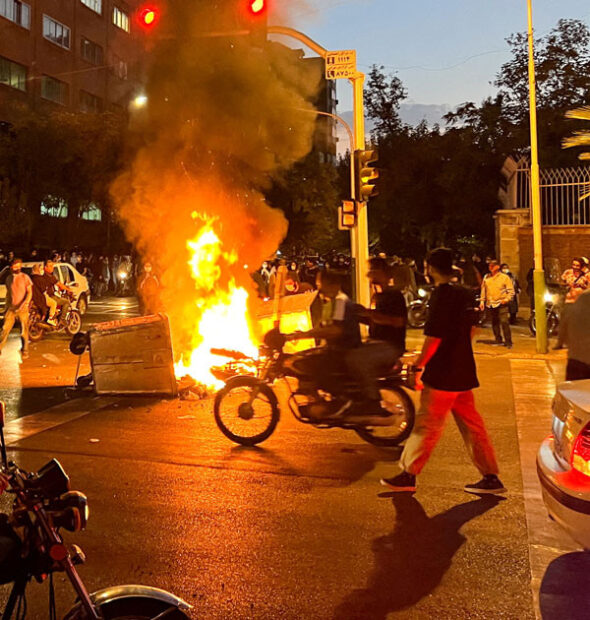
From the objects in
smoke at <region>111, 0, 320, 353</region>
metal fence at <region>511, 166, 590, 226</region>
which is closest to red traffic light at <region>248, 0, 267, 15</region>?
smoke at <region>111, 0, 320, 353</region>

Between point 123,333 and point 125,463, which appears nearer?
point 125,463

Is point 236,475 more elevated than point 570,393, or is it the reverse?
point 570,393

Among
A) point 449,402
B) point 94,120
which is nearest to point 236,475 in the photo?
point 449,402

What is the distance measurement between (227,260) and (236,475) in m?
7.68

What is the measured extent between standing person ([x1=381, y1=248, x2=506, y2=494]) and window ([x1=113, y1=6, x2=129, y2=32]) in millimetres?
47910

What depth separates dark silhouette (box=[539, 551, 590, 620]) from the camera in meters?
3.76

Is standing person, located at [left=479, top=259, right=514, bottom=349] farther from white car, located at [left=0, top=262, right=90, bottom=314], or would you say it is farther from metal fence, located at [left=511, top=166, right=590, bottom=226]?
white car, located at [left=0, top=262, right=90, bottom=314]

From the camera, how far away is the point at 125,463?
6.62 meters

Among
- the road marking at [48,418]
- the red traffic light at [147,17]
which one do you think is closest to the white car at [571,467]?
the road marking at [48,418]

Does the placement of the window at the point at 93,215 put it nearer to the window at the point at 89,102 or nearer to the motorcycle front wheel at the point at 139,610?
the window at the point at 89,102

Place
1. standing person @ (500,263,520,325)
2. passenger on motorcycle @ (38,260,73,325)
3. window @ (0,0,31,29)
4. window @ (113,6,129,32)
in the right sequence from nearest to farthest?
standing person @ (500,263,520,325)
passenger on motorcycle @ (38,260,73,325)
window @ (0,0,31,29)
window @ (113,6,129,32)

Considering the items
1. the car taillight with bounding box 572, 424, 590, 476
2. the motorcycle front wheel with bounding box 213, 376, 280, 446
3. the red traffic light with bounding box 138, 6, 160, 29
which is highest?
the red traffic light with bounding box 138, 6, 160, 29

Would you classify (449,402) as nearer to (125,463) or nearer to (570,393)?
(570,393)

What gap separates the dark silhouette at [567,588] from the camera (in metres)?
3.76
